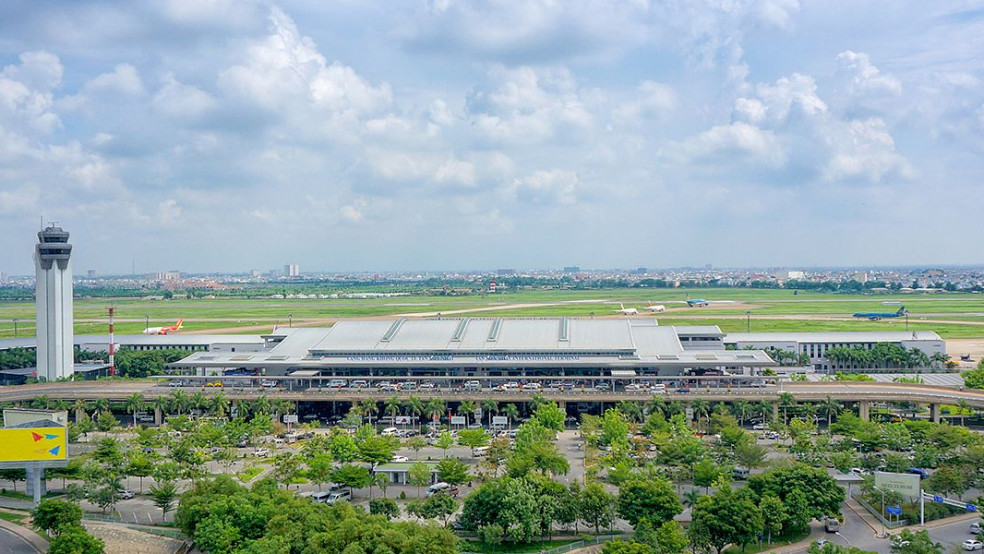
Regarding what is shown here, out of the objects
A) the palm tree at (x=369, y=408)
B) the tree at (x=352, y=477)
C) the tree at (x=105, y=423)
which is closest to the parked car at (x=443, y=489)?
the tree at (x=352, y=477)

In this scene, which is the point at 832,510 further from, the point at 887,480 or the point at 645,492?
the point at 645,492

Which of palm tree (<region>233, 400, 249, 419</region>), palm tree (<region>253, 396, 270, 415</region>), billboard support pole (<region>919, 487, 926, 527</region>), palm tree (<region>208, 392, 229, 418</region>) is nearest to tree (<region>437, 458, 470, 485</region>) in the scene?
palm tree (<region>253, 396, 270, 415</region>)

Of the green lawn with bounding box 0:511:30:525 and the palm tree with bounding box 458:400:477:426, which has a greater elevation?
the palm tree with bounding box 458:400:477:426

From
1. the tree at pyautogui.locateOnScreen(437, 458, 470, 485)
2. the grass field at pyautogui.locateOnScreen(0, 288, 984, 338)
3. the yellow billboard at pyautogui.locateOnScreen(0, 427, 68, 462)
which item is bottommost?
the tree at pyautogui.locateOnScreen(437, 458, 470, 485)

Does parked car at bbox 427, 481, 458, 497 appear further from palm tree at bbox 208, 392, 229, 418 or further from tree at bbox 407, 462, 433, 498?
palm tree at bbox 208, 392, 229, 418

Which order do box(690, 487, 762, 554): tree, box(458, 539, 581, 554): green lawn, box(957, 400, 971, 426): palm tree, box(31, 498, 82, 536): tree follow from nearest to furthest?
box(690, 487, 762, 554): tree
box(458, 539, 581, 554): green lawn
box(31, 498, 82, 536): tree
box(957, 400, 971, 426): palm tree

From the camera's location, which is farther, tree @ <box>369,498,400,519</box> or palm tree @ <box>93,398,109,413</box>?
palm tree @ <box>93,398,109,413</box>

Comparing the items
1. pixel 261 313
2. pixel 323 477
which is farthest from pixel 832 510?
pixel 261 313

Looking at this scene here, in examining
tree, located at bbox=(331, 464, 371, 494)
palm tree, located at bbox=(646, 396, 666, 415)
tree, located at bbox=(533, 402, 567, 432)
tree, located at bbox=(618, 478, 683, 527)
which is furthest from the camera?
palm tree, located at bbox=(646, 396, 666, 415)
